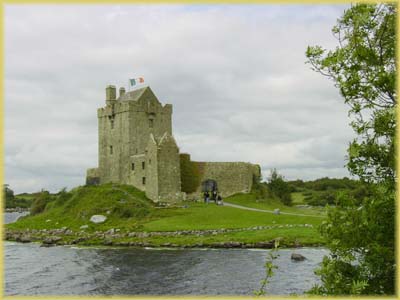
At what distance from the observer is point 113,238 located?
4278 centimetres

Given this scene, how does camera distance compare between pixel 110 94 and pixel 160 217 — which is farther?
pixel 110 94

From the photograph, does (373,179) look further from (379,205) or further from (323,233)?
(323,233)

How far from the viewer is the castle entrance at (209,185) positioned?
5888 centimetres

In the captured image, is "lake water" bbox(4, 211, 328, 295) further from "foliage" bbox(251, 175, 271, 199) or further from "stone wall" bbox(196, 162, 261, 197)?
"foliage" bbox(251, 175, 271, 199)

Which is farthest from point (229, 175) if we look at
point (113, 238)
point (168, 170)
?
point (113, 238)

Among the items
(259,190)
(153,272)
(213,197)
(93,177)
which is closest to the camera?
(153,272)

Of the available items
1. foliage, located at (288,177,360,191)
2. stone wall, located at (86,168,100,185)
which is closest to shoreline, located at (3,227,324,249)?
stone wall, located at (86,168,100,185)

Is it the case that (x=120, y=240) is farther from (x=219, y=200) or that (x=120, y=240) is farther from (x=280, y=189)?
(x=280, y=189)

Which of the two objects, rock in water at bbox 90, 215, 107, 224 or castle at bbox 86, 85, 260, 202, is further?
castle at bbox 86, 85, 260, 202

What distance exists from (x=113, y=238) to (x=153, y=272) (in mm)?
15096

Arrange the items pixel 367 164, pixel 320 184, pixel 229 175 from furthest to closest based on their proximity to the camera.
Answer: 1. pixel 320 184
2. pixel 229 175
3. pixel 367 164

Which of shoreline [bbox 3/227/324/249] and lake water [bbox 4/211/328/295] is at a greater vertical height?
shoreline [bbox 3/227/324/249]

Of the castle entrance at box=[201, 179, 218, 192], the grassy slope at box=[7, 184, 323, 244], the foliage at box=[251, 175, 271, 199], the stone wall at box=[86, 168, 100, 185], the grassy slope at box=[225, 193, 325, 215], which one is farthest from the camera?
the stone wall at box=[86, 168, 100, 185]

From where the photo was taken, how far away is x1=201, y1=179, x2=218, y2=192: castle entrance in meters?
58.9
